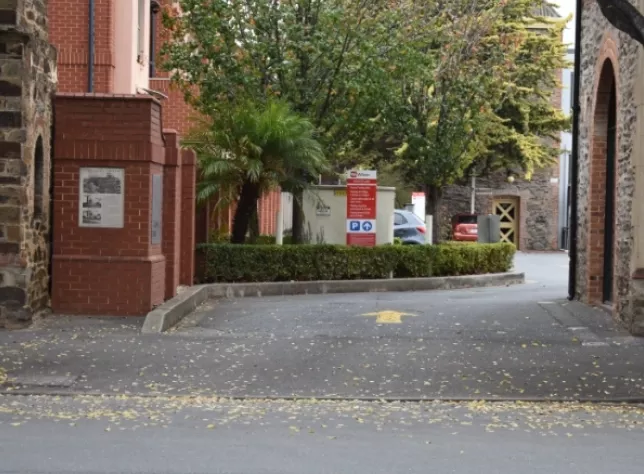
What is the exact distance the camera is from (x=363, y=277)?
21.9 m

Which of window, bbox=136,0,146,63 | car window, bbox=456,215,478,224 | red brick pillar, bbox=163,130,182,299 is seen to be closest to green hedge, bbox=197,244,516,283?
red brick pillar, bbox=163,130,182,299

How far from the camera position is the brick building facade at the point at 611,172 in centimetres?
1321

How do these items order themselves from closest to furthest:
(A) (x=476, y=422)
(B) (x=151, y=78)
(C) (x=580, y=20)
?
(A) (x=476, y=422)
(C) (x=580, y=20)
(B) (x=151, y=78)

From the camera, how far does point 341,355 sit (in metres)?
12.0

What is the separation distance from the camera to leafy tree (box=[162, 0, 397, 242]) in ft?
73.9

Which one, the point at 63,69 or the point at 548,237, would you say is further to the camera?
the point at 548,237

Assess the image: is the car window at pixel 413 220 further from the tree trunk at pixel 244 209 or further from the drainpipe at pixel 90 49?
the drainpipe at pixel 90 49

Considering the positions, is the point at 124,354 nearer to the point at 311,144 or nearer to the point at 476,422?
the point at 476,422

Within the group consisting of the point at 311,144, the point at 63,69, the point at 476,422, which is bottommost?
the point at 476,422

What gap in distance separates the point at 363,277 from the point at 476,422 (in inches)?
518

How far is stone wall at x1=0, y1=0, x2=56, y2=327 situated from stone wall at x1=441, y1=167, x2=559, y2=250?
1430 inches

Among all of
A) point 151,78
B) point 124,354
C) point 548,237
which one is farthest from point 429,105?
→ point 548,237

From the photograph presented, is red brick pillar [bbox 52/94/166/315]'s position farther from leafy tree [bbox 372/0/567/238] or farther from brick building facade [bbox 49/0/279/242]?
leafy tree [bbox 372/0/567/238]

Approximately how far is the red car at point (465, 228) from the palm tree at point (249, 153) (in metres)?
20.4
